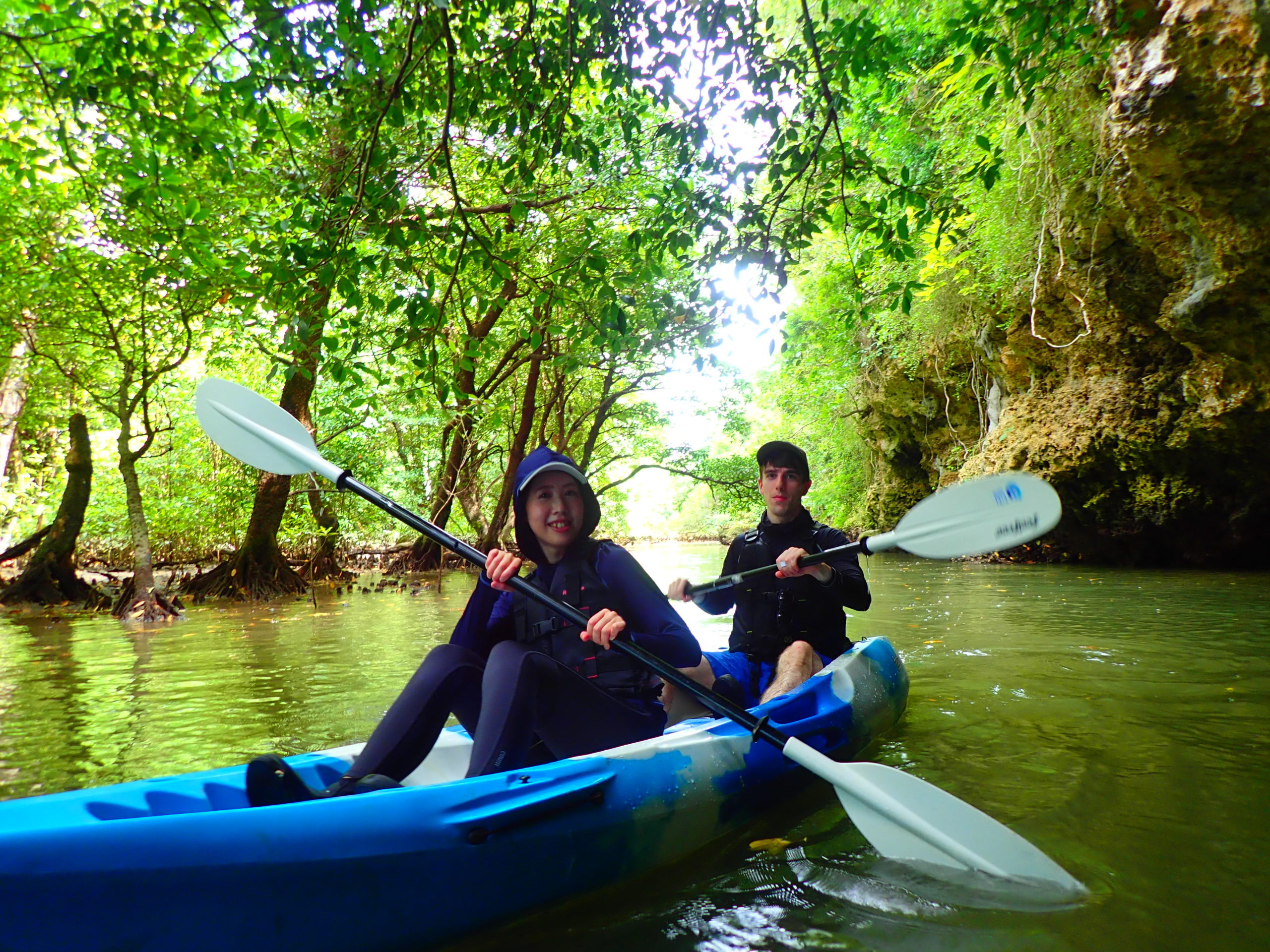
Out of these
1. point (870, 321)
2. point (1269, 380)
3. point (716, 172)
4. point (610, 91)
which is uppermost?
point (870, 321)

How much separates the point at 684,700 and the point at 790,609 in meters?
0.72

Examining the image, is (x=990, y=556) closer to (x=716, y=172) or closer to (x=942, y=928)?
(x=716, y=172)

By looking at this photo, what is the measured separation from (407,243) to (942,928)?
310 centimetres

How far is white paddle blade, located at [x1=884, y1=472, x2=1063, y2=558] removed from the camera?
302 cm

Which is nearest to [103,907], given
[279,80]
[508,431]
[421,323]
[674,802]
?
[674,802]

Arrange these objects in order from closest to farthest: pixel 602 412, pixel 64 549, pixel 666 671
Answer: pixel 666 671
pixel 64 549
pixel 602 412

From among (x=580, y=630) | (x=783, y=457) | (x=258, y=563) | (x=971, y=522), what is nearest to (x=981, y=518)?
(x=971, y=522)

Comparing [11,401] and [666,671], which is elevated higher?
[11,401]

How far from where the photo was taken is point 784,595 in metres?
3.43

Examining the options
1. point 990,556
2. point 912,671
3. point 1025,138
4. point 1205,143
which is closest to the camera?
point 912,671

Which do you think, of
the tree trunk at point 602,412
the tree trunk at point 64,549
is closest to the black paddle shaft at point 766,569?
Result: the tree trunk at point 64,549

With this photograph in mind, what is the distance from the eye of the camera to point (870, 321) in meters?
13.6

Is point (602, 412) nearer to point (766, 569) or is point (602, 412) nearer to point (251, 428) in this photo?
point (766, 569)

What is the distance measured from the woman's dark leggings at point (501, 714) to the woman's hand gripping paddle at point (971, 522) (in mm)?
1126
